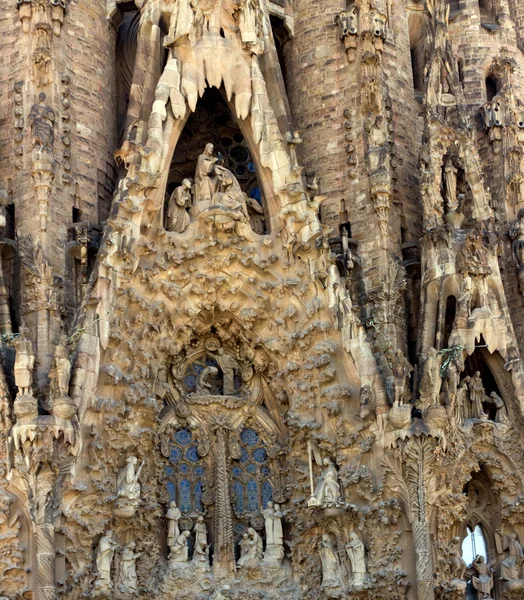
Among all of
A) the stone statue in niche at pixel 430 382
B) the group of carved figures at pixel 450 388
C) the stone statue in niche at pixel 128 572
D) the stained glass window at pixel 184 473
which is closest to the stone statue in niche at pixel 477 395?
the group of carved figures at pixel 450 388

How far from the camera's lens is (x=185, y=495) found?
18.0 metres

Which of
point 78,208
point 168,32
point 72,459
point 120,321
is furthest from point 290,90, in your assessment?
point 72,459

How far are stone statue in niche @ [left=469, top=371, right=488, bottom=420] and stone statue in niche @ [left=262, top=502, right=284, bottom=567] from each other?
272cm

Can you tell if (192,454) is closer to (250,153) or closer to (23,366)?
(23,366)

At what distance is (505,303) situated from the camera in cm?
1836

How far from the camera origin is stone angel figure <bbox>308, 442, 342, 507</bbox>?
17.2 m

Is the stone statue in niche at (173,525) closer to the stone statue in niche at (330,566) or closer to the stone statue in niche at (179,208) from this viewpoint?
the stone statue in niche at (330,566)

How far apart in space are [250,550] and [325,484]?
130 cm

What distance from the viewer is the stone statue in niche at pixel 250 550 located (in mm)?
17656

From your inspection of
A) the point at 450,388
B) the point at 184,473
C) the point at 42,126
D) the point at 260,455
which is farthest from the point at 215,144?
the point at 450,388

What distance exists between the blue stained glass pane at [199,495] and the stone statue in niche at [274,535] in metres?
0.78

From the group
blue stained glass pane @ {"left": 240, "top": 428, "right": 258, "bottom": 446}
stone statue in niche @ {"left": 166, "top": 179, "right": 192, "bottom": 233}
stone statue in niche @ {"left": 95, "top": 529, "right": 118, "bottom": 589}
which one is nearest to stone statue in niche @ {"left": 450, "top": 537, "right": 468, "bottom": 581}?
blue stained glass pane @ {"left": 240, "top": 428, "right": 258, "bottom": 446}

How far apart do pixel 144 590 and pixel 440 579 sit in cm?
344

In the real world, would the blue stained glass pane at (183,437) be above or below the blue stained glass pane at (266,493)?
above
